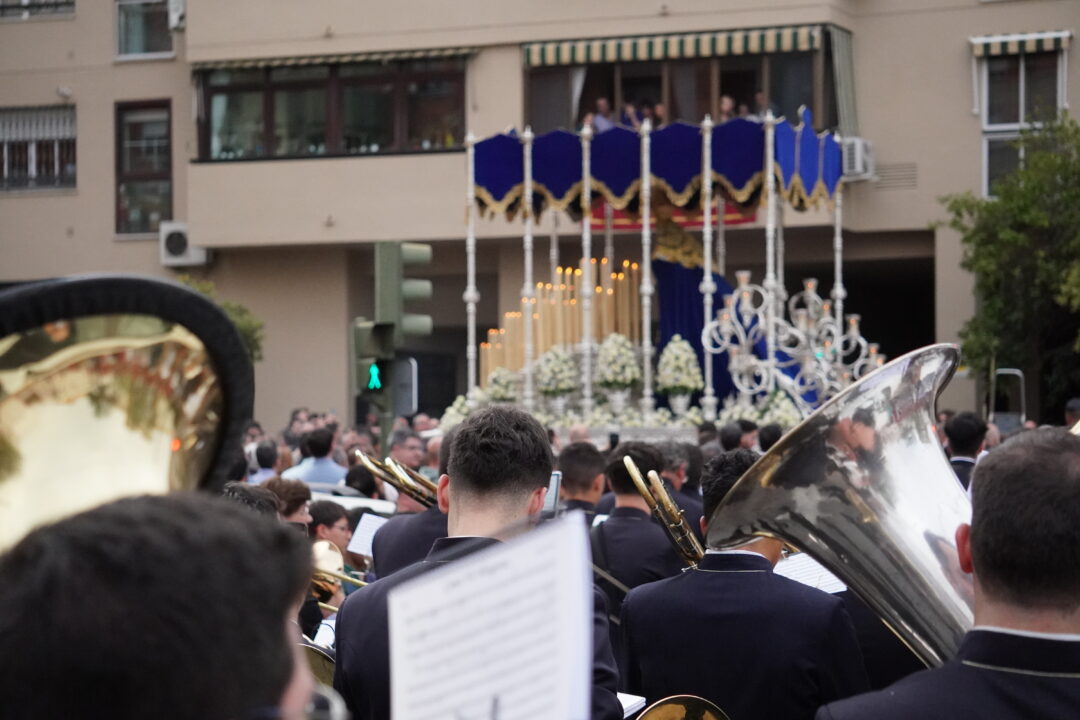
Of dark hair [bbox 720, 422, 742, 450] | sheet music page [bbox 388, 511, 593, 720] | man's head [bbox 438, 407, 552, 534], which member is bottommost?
dark hair [bbox 720, 422, 742, 450]

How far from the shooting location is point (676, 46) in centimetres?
2522

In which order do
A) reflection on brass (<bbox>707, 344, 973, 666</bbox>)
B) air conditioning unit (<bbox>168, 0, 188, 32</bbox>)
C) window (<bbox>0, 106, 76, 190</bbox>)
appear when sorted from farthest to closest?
window (<bbox>0, 106, 76, 190</bbox>) < air conditioning unit (<bbox>168, 0, 188, 32</bbox>) < reflection on brass (<bbox>707, 344, 973, 666</bbox>)

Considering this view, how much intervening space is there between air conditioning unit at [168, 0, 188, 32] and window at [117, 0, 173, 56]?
1.76 feet

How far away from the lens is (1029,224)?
2202 cm

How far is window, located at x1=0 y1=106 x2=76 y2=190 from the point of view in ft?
97.3

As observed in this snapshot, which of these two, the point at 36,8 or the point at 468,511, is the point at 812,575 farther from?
the point at 36,8

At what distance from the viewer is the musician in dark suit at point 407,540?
542cm

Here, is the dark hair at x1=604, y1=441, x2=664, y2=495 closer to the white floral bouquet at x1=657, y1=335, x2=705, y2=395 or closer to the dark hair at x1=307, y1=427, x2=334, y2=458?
the dark hair at x1=307, y1=427, x2=334, y2=458

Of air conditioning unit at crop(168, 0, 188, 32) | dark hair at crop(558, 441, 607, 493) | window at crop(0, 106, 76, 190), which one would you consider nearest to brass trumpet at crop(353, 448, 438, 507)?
dark hair at crop(558, 441, 607, 493)

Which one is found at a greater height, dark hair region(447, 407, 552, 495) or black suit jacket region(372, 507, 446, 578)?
dark hair region(447, 407, 552, 495)

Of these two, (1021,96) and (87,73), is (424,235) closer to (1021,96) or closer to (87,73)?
(87,73)

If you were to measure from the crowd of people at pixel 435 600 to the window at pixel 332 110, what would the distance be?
22046mm

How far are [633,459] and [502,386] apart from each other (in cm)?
1136

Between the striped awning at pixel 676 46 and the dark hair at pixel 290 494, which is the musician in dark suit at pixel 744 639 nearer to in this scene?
the dark hair at pixel 290 494
